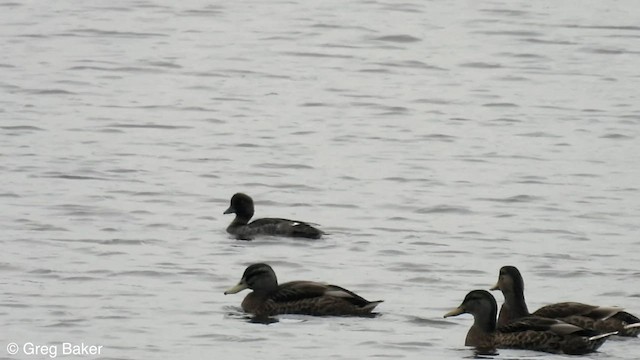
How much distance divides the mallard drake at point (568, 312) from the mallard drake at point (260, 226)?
3500 millimetres

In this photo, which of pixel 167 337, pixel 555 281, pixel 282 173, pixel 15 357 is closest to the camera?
pixel 15 357

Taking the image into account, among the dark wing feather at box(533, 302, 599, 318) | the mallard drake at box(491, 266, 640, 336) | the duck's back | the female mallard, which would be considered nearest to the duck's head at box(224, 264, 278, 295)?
the female mallard

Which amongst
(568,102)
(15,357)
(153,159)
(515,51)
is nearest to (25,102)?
(153,159)

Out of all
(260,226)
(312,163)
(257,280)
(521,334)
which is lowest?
(312,163)

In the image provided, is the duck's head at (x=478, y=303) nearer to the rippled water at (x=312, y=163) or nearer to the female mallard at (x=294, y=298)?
the rippled water at (x=312, y=163)

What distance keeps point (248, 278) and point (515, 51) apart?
728 inches

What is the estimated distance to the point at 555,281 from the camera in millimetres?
17078

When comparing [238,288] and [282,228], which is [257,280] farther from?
[282,228]

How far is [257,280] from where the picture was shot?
1582 centimetres

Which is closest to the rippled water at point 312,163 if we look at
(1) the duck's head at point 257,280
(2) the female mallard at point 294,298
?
(2) the female mallard at point 294,298

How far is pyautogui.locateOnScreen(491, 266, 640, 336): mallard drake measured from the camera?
14.6 metres

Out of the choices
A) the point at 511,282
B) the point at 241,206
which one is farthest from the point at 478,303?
the point at 241,206

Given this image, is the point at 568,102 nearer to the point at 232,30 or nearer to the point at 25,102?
the point at 25,102

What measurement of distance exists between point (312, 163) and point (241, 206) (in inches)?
163
